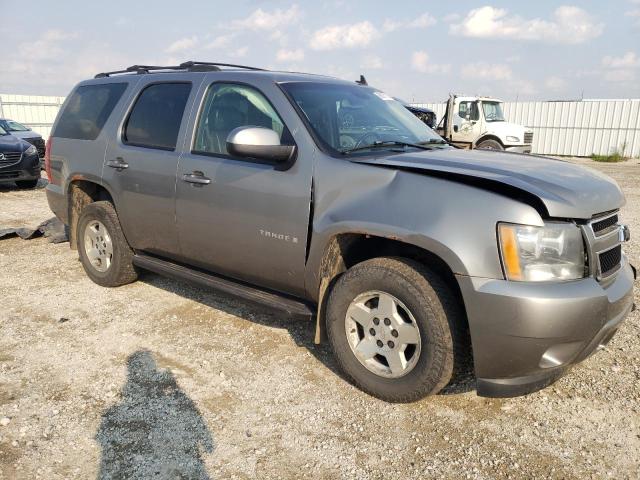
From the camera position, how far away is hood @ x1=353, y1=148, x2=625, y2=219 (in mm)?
2389

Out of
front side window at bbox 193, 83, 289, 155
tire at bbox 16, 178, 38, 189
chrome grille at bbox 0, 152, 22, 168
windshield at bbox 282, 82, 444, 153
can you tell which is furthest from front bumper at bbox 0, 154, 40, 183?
windshield at bbox 282, 82, 444, 153

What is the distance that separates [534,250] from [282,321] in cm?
218

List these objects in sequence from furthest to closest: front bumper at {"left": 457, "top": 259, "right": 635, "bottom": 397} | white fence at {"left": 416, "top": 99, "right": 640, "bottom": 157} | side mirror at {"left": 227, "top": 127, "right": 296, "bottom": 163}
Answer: white fence at {"left": 416, "top": 99, "right": 640, "bottom": 157}, side mirror at {"left": 227, "top": 127, "right": 296, "bottom": 163}, front bumper at {"left": 457, "top": 259, "right": 635, "bottom": 397}

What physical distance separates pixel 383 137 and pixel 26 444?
270cm

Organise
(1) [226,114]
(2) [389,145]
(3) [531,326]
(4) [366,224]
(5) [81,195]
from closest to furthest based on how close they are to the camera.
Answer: (3) [531,326], (4) [366,224], (2) [389,145], (1) [226,114], (5) [81,195]

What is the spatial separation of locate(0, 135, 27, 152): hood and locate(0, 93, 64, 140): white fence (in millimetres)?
11998

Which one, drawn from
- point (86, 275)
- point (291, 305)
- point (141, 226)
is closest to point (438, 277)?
point (291, 305)

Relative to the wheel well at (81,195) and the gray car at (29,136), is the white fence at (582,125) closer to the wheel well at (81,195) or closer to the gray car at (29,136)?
the gray car at (29,136)

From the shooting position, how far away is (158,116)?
403 cm

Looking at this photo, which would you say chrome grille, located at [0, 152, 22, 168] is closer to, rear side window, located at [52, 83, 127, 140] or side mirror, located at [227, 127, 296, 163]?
rear side window, located at [52, 83, 127, 140]

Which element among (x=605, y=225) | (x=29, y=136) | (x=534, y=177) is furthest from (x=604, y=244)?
(x=29, y=136)

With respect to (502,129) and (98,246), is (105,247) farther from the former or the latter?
(502,129)

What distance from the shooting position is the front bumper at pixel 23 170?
35.0 feet

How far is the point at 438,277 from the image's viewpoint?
8.82 ft
